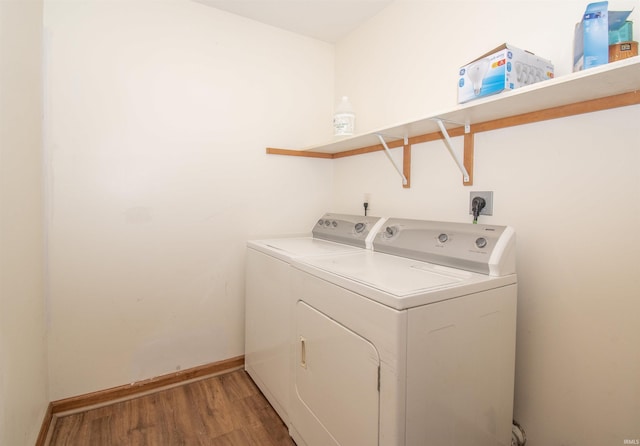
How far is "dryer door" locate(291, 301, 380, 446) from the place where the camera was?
3.29 ft

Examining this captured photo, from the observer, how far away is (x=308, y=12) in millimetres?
2115

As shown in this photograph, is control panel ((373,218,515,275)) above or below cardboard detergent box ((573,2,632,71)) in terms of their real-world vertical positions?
below

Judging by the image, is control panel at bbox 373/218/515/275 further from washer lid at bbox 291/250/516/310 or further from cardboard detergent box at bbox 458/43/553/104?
cardboard detergent box at bbox 458/43/553/104

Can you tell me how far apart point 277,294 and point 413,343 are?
0.90m

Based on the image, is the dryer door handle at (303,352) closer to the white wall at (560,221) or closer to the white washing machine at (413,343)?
the white washing machine at (413,343)

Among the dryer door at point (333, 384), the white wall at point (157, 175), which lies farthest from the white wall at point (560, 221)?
the white wall at point (157, 175)

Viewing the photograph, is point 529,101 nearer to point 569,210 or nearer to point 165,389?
point 569,210

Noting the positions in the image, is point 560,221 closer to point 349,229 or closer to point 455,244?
point 455,244

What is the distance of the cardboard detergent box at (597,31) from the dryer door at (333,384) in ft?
3.70

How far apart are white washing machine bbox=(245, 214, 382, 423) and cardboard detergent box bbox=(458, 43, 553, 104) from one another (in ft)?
2.58

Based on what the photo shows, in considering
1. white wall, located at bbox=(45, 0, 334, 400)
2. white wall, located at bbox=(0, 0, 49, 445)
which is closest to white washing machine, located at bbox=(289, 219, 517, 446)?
white wall, located at bbox=(45, 0, 334, 400)

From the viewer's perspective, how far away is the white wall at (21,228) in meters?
1.10

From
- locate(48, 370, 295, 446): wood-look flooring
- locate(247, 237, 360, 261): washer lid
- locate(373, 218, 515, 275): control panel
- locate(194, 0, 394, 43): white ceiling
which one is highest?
locate(194, 0, 394, 43): white ceiling

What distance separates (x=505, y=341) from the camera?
1176 millimetres
